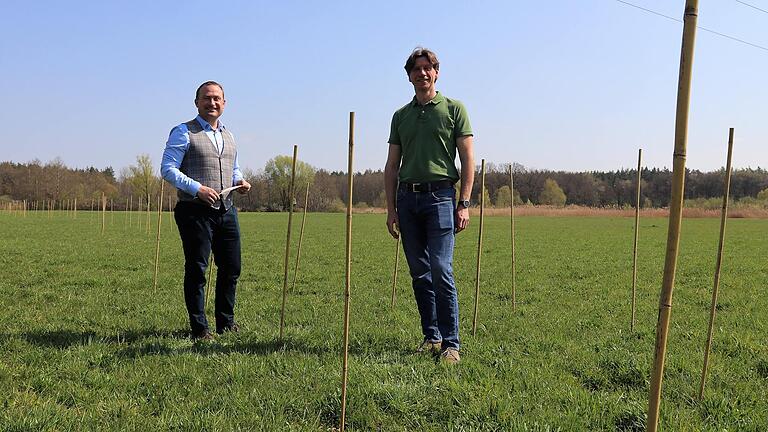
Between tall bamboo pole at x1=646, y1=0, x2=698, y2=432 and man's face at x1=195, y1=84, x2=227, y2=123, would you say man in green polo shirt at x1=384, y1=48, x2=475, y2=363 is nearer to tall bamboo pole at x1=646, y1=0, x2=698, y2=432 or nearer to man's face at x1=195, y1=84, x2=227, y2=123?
man's face at x1=195, y1=84, x2=227, y2=123

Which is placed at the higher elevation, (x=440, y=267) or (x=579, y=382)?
(x=440, y=267)

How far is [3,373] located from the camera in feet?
11.9

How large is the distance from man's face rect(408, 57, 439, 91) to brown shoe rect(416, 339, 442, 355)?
2.10 meters

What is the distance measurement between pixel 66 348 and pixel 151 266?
282 inches

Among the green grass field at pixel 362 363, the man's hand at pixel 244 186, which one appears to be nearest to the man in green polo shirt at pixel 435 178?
the green grass field at pixel 362 363

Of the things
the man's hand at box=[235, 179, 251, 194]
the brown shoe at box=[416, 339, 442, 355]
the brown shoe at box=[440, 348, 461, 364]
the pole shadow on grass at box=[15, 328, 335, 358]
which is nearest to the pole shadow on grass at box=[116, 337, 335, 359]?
the pole shadow on grass at box=[15, 328, 335, 358]

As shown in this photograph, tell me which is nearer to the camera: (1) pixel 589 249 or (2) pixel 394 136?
(2) pixel 394 136

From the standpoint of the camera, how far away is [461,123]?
4.17 metres

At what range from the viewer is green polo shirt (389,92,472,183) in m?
4.15

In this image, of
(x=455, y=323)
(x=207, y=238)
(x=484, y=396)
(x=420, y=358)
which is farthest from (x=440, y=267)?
(x=207, y=238)

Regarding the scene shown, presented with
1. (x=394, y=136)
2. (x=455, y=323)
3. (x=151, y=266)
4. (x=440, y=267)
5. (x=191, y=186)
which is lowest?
(x=151, y=266)

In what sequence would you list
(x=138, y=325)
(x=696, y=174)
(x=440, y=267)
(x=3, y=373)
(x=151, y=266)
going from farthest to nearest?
(x=696, y=174)
(x=151, y=266)
(x=138, y=325)
(x=440, y=267)
(x=3, y=373)

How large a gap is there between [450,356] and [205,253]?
2.31m

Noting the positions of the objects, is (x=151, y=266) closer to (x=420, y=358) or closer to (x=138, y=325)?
(x=138, y=325)
